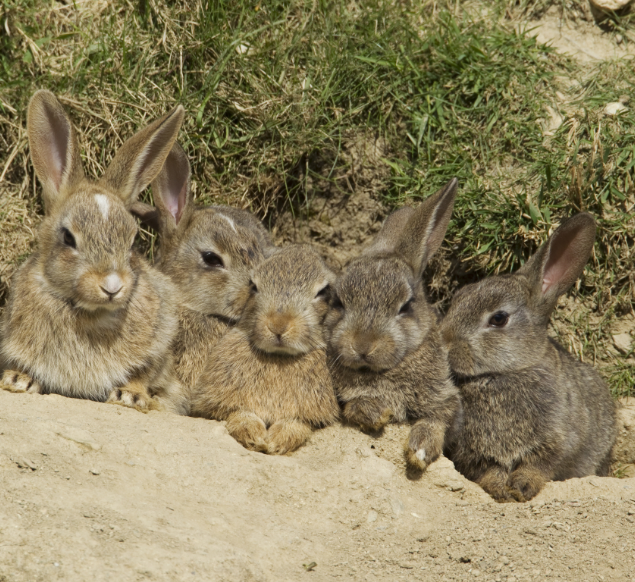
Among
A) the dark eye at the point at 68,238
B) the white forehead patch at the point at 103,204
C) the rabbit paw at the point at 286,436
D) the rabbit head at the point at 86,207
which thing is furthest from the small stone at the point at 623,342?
the dark eye at the point at 68,238

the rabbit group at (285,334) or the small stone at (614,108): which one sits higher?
the small stone at (614,108)

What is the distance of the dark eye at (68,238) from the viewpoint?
4.77 meters

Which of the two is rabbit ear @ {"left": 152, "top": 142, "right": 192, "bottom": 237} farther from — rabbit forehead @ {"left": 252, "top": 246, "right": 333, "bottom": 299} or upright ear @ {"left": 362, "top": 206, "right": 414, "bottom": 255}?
upright ear @ {"left": 362, "top": 206, "right": 414, "bottom": 255}

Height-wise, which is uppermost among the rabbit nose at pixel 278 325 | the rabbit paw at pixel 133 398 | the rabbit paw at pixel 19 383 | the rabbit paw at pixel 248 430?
the rabbit nose at pixel 278 325

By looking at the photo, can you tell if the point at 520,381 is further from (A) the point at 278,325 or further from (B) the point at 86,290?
(B) the point at 86,290

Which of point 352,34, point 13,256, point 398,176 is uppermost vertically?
point 352,34

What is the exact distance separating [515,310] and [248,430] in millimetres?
1940

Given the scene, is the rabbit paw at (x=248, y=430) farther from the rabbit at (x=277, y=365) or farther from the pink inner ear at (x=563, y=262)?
the pink inner ear at (x=563, y=262)

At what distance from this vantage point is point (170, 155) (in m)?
5.97

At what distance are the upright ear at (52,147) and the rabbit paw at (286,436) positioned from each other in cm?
193

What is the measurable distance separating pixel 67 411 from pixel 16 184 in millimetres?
2577

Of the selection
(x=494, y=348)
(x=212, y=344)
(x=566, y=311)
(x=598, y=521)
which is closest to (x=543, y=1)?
(x=566, y=311)

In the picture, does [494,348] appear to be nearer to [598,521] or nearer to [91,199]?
[598,521]

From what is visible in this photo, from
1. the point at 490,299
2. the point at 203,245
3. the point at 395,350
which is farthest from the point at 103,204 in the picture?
the point at 490,299
